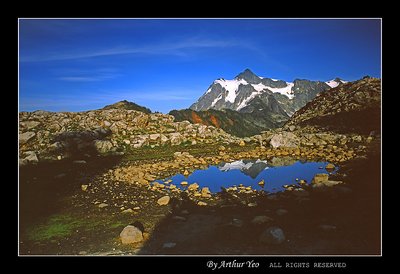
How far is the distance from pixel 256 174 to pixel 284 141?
744 centimetres

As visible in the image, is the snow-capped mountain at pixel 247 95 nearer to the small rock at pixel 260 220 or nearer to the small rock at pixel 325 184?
the small rock at pixel 325 184

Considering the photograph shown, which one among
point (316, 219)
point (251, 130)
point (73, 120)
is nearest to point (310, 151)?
point (316, 219)

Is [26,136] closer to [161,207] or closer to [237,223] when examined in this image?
[161,207]

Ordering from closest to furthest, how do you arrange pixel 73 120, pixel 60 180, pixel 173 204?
pixel 173 204
pixel 60 180
pixel 73 120

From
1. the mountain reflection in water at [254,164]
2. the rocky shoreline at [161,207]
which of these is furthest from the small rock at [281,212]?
the mountain reflection in water at [254,164]

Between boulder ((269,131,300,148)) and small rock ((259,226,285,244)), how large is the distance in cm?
1398

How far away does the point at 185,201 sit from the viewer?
11.7 m

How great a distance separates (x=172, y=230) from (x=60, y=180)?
8.12 m

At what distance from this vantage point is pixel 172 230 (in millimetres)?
9492

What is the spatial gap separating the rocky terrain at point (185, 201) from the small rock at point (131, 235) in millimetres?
28

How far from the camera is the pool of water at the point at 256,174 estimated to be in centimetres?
1373

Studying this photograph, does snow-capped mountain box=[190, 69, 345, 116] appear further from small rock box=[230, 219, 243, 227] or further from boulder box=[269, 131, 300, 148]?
small rock box=[230, 219, 243, 227]
